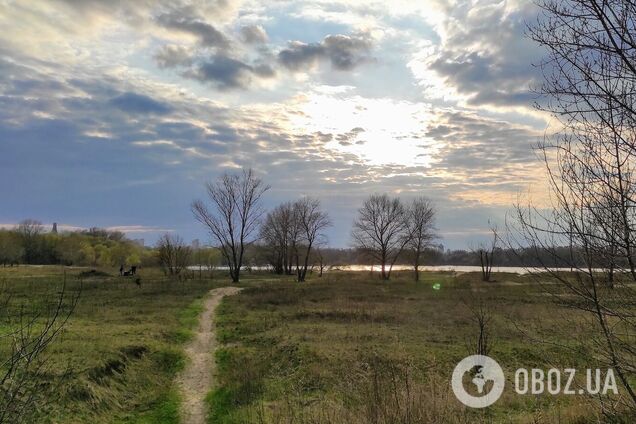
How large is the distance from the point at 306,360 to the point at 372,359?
2579mm

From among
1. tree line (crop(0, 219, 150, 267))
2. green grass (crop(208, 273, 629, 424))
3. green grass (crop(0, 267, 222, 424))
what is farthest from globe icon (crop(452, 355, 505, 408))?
tree line (crop(0, 219, 150, 267))

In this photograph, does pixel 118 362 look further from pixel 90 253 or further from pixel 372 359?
pixel 90 253

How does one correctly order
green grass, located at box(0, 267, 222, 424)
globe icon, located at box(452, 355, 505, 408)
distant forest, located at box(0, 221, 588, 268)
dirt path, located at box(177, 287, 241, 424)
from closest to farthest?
1. green grass, located at box(0, 267, 222, 424)
2. globe icon, located at box(452, 355, 505, 408)
3. dirt path, located at box(177, 287, 241, 424)
4. distant forest, located at box(0, 221, 588, 268)

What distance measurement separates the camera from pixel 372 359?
12.5 m

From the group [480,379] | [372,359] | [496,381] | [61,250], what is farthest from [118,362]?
[61,250]

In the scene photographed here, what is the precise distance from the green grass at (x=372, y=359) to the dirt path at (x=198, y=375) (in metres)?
0.37

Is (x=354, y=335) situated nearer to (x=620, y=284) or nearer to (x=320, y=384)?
(x=320, y=384)

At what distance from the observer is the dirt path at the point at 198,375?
10.7 metres

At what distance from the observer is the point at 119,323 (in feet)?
62.0

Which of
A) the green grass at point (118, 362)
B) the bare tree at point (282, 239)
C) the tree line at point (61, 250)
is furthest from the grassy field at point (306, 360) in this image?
the tree line at point (61, 250)

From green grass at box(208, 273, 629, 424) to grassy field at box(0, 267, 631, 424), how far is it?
0.05 m

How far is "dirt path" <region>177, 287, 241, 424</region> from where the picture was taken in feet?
Answer: 35.1

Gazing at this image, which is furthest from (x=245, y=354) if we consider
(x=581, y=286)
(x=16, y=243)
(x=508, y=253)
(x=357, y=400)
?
(x=16, y=243)

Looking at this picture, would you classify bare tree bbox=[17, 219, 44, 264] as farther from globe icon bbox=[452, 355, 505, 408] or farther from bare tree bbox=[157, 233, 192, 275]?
globe icon bbox=[452, 355, 505, 408]
